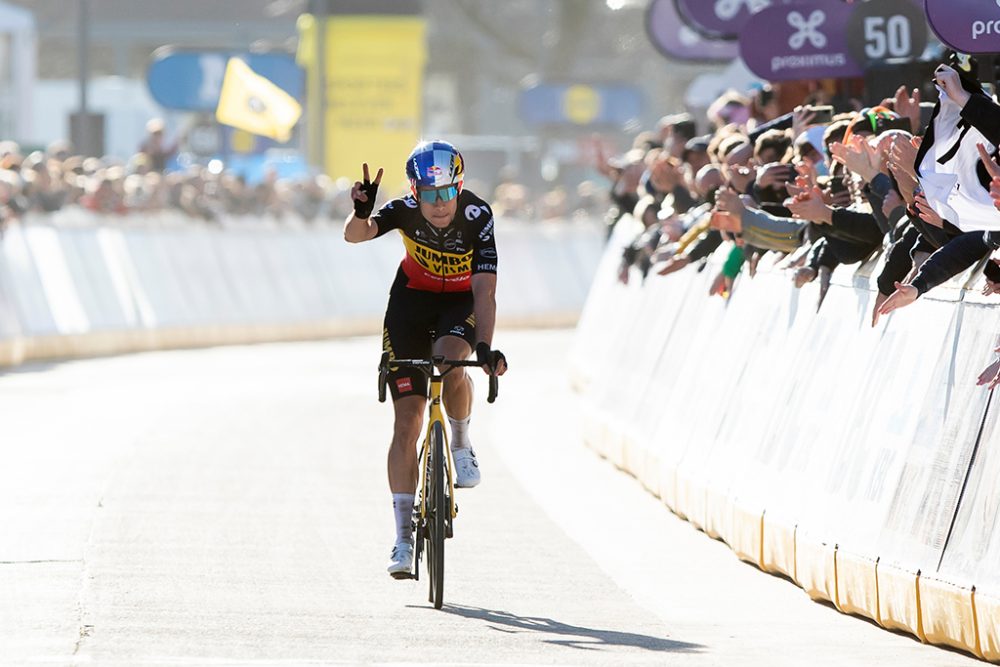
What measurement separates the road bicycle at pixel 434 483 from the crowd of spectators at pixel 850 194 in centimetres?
178

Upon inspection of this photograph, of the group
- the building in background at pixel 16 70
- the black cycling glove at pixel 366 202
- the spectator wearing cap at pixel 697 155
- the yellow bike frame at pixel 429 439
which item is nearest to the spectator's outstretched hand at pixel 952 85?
the black cycling glove at pixel 366 202

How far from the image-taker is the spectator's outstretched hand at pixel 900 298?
9.41m

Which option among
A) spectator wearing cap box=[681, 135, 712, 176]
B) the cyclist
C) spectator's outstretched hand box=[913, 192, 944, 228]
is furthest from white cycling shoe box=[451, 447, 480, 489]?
spectator wearing cap box=[681, 135, 712, 176]

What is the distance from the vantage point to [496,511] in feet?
46.2

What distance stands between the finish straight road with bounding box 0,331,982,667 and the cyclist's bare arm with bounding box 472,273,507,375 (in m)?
1.12

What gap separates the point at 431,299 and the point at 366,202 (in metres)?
0.63

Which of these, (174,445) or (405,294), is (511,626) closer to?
(405,294)

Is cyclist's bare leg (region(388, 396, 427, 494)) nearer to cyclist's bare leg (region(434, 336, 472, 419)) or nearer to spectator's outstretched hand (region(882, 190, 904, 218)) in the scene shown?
cyclist's bare leg (region(434, 336, 472, 419))

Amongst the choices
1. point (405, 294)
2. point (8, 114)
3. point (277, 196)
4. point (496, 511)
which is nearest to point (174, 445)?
point (496, 511)

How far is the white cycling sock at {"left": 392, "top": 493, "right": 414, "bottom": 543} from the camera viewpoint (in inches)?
421

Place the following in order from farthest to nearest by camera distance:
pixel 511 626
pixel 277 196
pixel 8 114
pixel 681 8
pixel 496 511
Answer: pixel 8 114 → pixel 277 196 → pixel 681 8 → pixel 496 511 → pixel 511 626

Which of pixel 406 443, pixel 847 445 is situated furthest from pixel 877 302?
pixel 406 443

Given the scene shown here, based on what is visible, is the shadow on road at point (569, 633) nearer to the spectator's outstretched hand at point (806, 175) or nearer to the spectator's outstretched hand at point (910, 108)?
the spectator's outstretched hand at point (806, 175)

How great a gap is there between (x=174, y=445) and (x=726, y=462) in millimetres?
5560
